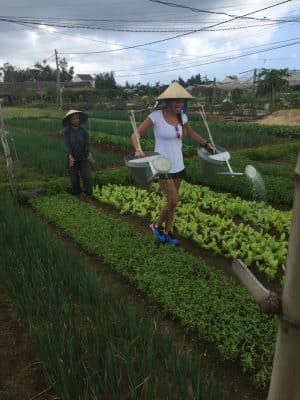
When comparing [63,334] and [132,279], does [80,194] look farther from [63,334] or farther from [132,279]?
[63,334]

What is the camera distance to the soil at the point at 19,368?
2.52 m

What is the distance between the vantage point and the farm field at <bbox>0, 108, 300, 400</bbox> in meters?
2.25

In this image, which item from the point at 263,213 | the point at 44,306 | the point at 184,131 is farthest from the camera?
the point at 263,213

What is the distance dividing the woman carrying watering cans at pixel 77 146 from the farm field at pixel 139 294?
0.43m

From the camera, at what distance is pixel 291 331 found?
0.53 meters

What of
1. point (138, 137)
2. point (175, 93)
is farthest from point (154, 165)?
point (175, 93)

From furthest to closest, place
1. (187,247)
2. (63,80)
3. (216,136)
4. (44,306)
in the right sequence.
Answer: (63,80)
(216,136)
(187,247)
(44,306)

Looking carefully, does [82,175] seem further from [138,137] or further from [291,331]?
[291,331]

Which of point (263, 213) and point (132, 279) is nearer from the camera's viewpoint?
point (132, 279)

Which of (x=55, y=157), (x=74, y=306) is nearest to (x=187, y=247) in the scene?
(x=74, y=306)

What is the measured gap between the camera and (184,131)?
15.1 feet

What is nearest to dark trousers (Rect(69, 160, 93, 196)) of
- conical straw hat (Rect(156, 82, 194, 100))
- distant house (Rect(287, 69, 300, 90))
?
conical straw hat (Rect(156, 82, 194, 100))

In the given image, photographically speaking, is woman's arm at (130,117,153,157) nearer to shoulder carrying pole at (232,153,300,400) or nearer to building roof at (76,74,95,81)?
shoulder carrying pole at (232,153,300,400)

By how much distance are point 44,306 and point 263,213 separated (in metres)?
3.67
